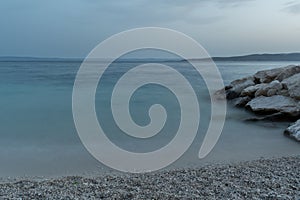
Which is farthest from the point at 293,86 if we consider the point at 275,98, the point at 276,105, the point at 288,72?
the point at 288,72

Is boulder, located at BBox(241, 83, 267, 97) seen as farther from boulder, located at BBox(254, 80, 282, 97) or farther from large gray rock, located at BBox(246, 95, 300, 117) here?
large gray rock, located at BBox(246, 95, 300, 117)

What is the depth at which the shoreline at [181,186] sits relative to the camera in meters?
3.97

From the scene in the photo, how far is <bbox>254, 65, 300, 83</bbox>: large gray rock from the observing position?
14.9m

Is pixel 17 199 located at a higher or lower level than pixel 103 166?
higher

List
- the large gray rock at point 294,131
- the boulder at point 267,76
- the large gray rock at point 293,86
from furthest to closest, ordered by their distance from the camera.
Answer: the boulder at point 267,76, the large gray rock at point 293,86, the large gray rock at point 294,131

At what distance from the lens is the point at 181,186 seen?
14.4ft

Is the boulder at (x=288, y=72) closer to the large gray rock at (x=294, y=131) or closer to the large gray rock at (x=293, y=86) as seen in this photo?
the large gray rock at (x=293, y=86)

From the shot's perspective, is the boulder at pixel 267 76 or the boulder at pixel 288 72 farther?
the boulder at pixel 267 76

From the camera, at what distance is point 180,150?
7582 millimetres

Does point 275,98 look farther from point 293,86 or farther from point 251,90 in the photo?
point 251,90

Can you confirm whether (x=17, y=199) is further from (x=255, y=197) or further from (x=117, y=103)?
(x=117, y=103)

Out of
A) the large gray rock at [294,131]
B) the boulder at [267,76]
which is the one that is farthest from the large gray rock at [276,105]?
the boulder at [267,76]

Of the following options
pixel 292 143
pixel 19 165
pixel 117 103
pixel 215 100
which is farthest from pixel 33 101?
pixel 292 143

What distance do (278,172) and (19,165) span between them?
4.81m
